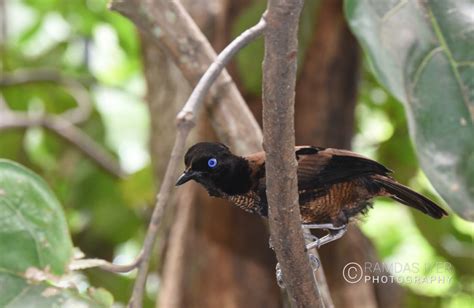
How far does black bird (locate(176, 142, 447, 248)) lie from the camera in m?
1.43

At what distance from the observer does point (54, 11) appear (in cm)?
391

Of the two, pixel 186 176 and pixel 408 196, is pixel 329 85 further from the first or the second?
pixel 186 176

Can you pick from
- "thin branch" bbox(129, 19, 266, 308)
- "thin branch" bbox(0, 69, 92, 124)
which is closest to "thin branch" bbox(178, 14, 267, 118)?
"thin branch" bbox(129, 19, 266, 308)

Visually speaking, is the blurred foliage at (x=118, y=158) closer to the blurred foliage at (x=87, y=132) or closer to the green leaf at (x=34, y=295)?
the blurred foliage at (x=87, y=132)

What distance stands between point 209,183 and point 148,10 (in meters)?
0.47

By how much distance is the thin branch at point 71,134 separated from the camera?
3.32 m

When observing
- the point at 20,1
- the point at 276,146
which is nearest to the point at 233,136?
the point at 276,146

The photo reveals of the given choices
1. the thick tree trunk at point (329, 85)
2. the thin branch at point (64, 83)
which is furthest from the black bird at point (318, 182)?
the thin branch at point (64, 83)

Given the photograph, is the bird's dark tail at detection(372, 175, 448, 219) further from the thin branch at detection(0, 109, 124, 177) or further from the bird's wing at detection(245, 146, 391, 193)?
the thin branch at detection(0, 109, 124, 177)

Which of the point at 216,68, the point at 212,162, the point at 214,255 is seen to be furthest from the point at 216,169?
the point at 214,255

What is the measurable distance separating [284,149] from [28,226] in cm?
55

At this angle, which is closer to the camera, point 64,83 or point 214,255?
point 214,255

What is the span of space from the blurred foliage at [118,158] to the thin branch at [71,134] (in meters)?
0.07

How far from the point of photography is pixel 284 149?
112 cm
